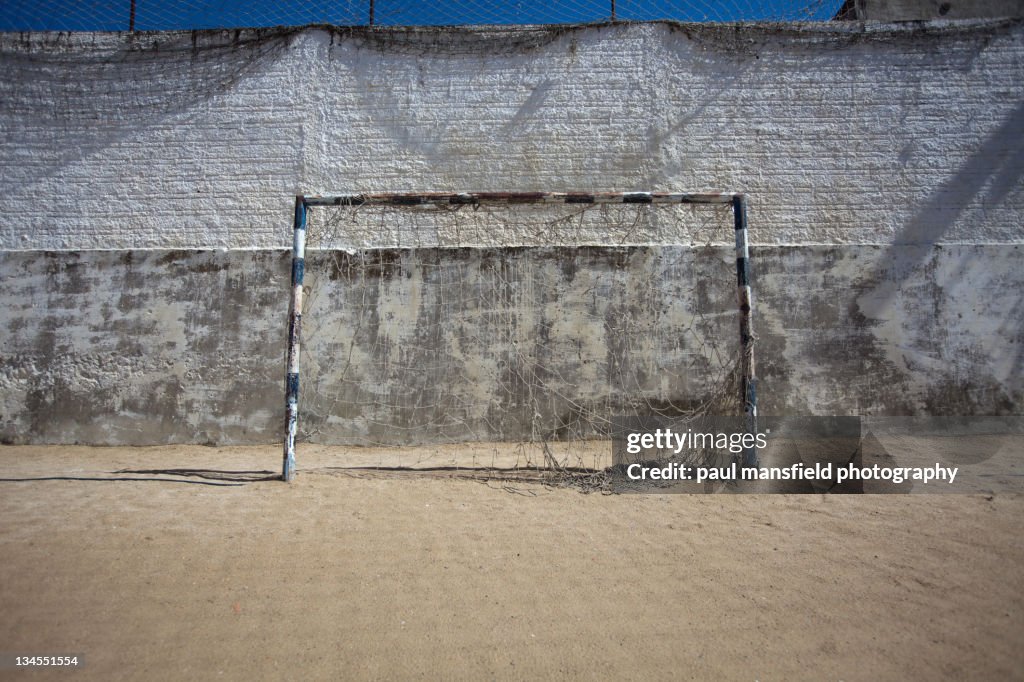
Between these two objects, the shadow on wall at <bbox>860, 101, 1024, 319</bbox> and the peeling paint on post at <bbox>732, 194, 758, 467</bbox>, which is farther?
the shadow on wall at <bbox>860, 101, 1024, 319</bbox>

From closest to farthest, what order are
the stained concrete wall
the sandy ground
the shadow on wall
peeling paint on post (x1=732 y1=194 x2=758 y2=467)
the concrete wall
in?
the sandy ground < peeling paint on post (x1=732 y1=194 x2=758 y2=467) < the concrete wall < the shadow on wall < the stained concrete wall

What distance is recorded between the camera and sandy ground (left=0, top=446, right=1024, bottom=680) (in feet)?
6.72

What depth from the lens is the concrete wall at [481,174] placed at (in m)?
5.89

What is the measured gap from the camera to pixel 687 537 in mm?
3043

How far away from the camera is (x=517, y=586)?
2547 mm

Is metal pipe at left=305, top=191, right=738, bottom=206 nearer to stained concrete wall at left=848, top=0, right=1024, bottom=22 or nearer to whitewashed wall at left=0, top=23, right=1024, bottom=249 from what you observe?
whitewashed wall at left=0, top=23, right=1024, bottom=249

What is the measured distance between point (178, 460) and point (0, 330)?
111 inches

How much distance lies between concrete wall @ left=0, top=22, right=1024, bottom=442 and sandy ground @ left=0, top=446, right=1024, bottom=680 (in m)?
2.49

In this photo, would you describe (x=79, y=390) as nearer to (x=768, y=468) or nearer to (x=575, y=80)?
(x=575, y=80)

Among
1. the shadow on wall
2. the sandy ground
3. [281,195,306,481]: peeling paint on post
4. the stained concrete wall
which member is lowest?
the sandy ground

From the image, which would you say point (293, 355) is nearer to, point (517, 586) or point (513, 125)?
point (517, 586)

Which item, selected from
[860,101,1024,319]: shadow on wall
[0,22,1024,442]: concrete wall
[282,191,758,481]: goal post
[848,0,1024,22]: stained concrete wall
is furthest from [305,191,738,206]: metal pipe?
[848,0,1024,22]: stained concrete wall

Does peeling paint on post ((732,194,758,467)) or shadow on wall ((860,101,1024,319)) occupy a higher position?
shadow on wall ((860,101,1024,319))

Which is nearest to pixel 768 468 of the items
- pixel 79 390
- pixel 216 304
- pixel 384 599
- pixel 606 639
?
pixel 606 639
